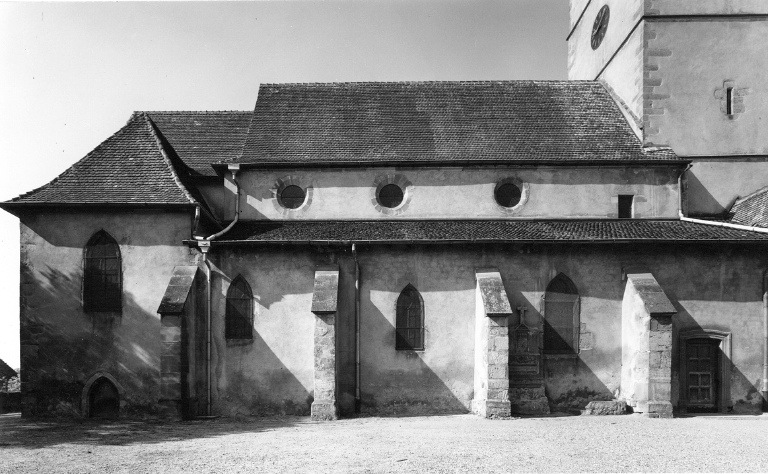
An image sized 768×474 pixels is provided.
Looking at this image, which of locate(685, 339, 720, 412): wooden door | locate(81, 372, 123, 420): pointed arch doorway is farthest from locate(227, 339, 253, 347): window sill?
locate(685, 339, 720, 412): wooden door

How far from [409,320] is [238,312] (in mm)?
4929

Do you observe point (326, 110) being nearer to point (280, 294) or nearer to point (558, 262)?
point (280, 294)

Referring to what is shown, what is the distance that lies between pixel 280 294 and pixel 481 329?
19.0ft

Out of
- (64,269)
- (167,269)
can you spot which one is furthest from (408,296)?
(64,269)

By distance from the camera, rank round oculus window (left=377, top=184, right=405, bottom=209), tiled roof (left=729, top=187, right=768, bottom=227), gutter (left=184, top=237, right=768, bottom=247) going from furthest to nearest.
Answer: round oculus window (left=377, top=184, right=405, bottom=209) → tiled roof (left=729, top=187, right=768, bottom=227) → gutter (left=184, top=237, right=768, bottom=247)

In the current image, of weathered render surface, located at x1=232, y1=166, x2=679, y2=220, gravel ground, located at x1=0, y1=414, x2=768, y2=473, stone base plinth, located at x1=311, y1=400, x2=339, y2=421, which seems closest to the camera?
gravel ground, located at x1=0, y1=414, x2=768, y2=473

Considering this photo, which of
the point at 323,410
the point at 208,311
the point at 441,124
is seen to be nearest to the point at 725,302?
the point at 441,124

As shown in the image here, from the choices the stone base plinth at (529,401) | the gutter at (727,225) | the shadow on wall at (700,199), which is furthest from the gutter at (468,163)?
the stone base plinth at (529,401)

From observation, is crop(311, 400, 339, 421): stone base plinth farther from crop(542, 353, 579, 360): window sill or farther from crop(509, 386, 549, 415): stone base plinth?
crop(542, 353, 579, 360): window sill

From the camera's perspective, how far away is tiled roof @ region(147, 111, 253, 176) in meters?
21.0

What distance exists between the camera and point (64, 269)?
17047 millimetres

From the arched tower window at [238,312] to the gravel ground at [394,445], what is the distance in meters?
2.62

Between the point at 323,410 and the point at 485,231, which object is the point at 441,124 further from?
the point at 323,410

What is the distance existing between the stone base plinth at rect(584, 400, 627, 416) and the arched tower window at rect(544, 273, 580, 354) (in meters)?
1.56
